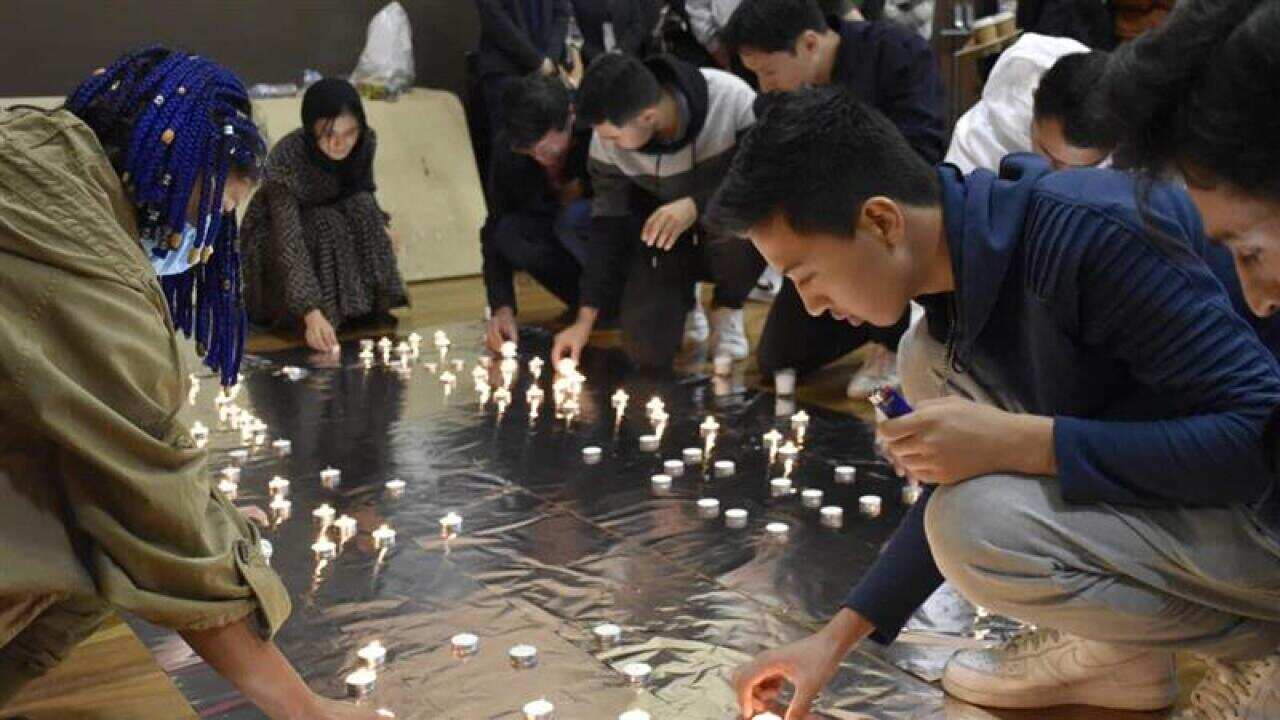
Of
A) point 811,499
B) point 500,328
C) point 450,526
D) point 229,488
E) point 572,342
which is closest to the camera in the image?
point 450,526

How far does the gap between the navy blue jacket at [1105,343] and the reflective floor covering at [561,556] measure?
35 centimetres

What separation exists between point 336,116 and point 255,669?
9.07ft

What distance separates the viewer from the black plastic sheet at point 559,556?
198 cm

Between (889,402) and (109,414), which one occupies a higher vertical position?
(109,414)

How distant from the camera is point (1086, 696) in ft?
6.22

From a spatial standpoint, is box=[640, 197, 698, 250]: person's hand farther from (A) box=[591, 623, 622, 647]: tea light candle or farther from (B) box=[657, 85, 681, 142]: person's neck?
(A) box=[591, 623, 622, 647]: tea light candle

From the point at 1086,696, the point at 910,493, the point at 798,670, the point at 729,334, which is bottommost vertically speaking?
the point at 729,334

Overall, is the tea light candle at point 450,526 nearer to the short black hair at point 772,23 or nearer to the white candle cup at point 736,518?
the white candle cup at point 736,518

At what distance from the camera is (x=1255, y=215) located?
1209 mm

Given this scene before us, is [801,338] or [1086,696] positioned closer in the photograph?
[1086,696]

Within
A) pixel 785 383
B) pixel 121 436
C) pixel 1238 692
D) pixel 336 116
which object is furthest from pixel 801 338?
pixel 121 436

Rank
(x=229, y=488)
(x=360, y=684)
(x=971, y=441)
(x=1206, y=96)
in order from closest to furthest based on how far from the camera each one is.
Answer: (x=1206, y=96)
(x=971, y=441)
(x=360, y=684)
(x=229, y=488)

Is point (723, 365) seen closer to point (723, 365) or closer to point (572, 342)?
point (723, 365)

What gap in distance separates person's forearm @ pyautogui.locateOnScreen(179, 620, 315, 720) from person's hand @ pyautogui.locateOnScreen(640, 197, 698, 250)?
222 centimetres
